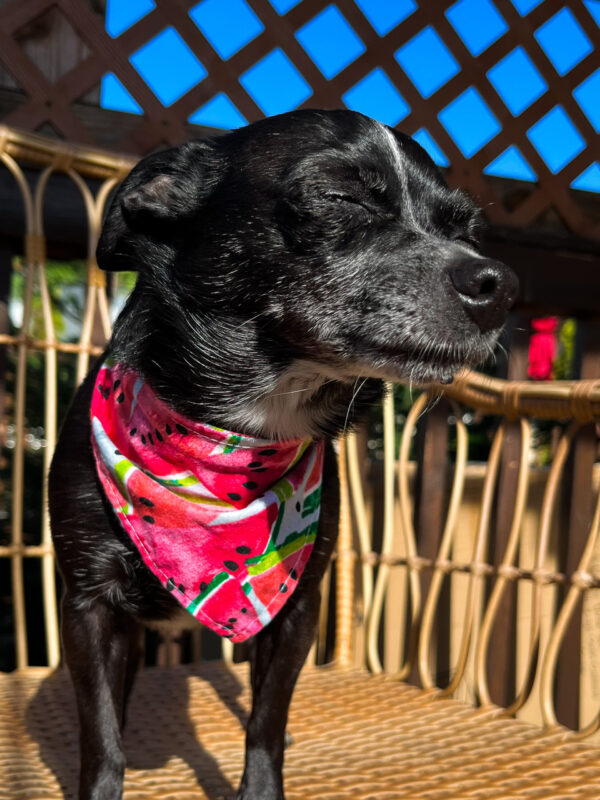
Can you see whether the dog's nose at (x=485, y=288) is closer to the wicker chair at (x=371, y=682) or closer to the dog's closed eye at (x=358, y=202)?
the dog's closed eye at (x=358, y=202)

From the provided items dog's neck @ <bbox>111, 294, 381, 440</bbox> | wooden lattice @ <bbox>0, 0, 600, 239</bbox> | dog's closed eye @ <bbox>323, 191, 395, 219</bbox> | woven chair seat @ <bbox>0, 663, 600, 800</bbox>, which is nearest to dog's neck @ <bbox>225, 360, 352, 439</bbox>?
dog's neck @ <bbox>111, 294, 381, 440</bbox>

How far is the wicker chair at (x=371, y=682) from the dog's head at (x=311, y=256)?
0.64 ft

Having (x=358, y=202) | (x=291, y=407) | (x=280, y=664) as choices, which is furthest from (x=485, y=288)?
(x=280, y=664)

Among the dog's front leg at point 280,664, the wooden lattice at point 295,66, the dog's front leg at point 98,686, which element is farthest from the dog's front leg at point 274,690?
the wooden lattice at point 295,66

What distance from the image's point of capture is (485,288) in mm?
917

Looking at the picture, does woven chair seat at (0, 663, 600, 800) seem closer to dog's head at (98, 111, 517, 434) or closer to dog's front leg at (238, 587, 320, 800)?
dog's front leg at (238, 587, 320, 800)

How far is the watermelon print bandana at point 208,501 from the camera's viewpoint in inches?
41.7

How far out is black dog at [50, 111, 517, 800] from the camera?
0.96 metres

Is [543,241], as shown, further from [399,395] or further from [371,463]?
[399,395]

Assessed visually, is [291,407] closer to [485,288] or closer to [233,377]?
[233,377]

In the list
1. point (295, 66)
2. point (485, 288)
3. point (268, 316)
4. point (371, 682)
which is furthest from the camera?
point (295, 66)

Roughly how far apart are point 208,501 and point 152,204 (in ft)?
1.28

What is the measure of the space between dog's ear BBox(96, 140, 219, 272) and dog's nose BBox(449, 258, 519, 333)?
365mm

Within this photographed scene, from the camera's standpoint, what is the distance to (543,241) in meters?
2.22
